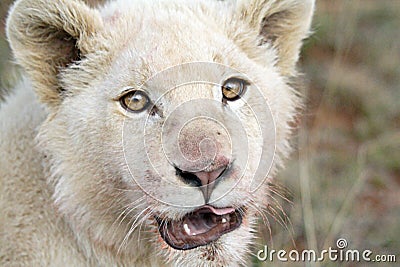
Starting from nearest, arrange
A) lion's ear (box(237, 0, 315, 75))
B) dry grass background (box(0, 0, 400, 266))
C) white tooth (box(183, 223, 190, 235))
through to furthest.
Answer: white tooth (box(183, 223, 190, 235)) < lion's ear (box(237, 0, 315, 75)) < dry grass background (box(0, 0, 400, 266))

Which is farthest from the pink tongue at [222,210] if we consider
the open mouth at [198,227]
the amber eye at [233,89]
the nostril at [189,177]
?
the amber eye at [233,89]

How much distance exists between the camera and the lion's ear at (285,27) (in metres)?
3.71

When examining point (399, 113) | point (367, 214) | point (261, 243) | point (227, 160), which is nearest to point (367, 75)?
point (399, 113)

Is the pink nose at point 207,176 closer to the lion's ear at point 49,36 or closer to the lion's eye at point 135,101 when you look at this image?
the lion's eye at point 135,101

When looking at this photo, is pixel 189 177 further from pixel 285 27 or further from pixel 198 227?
pixel 285 27

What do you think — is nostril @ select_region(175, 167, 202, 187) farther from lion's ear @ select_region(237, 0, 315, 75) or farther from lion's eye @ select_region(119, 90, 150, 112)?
lion's ear @ select_region(237, 0, 315, 75)

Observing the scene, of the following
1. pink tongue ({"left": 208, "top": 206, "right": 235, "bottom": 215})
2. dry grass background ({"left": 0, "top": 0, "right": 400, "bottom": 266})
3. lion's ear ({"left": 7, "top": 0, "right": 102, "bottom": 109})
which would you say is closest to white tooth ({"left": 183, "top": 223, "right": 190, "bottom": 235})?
pink tongue ({"left": 208, "top": 206, "right": 235, "bottom": 215})

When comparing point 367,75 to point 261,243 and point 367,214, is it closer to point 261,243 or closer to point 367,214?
point 367,214

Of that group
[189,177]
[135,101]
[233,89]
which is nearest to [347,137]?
[233,89]

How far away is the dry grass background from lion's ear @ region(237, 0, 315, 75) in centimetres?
115

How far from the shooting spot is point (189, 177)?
2924 mm

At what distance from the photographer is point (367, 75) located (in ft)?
23.9

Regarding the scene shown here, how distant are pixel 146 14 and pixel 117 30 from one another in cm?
16

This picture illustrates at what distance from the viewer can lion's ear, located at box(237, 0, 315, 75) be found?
3711 mm
